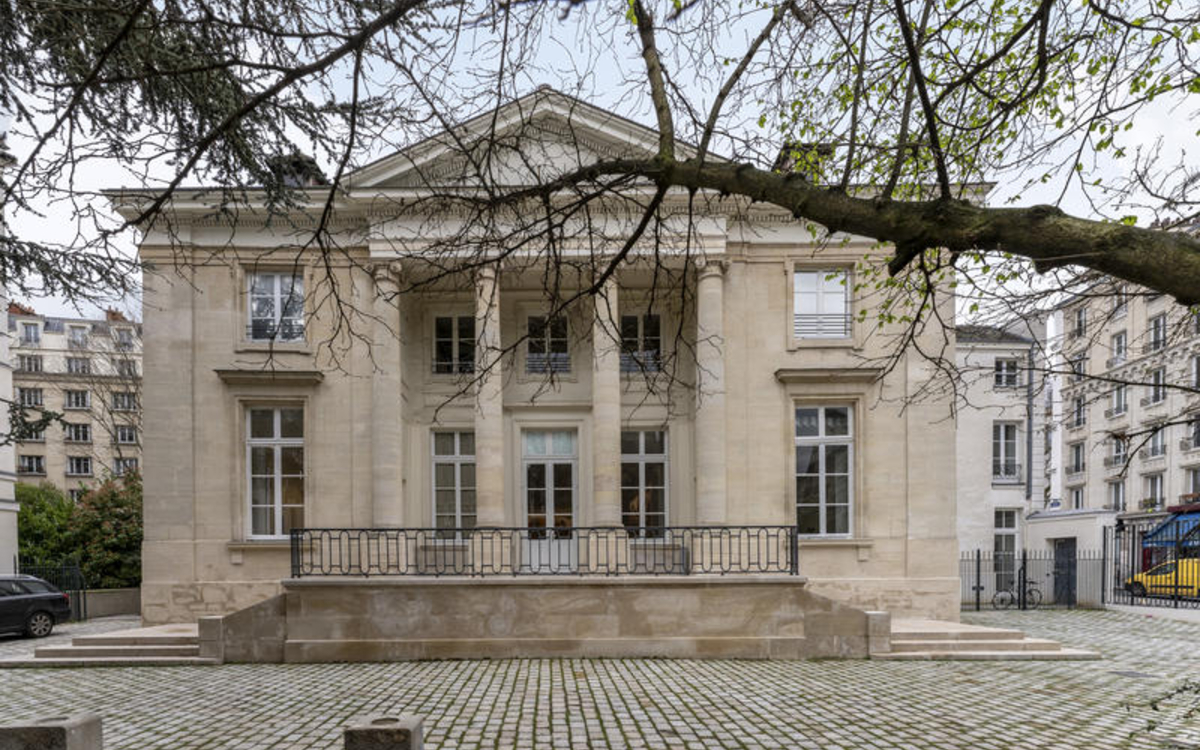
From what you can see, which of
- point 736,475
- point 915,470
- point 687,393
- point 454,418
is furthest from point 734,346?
point 454,418

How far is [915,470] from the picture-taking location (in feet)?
51.0

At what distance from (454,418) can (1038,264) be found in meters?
14.3

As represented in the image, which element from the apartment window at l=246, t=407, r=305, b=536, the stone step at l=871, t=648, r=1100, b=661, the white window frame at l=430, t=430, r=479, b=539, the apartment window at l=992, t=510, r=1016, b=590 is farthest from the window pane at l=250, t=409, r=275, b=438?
the apartment window at l=992, t=510, r=1016, b=590

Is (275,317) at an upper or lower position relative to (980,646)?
upper

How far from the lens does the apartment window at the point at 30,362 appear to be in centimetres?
5383

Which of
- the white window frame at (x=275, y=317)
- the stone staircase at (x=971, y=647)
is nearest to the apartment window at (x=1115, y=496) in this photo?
the stone staircase at (x=971, y=647)

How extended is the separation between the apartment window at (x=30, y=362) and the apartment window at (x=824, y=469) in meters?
59.5

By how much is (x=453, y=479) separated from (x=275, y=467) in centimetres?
391

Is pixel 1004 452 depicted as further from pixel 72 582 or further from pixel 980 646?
pixel 72 582

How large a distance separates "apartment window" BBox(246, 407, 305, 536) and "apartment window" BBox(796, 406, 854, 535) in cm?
1108

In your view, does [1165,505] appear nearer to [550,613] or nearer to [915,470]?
[915,470]

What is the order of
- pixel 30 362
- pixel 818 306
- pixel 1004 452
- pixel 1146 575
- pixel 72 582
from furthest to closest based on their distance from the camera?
pixel 30 362 → pixel 1004 452 → pixel 72 582 → pixel 1146 575 → pixel 818 306

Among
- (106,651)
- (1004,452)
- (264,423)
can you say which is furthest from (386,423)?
(1004,452)

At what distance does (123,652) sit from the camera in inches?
468
